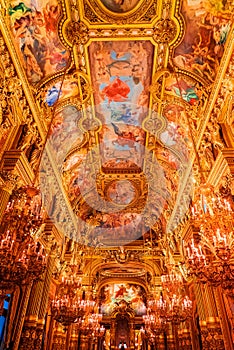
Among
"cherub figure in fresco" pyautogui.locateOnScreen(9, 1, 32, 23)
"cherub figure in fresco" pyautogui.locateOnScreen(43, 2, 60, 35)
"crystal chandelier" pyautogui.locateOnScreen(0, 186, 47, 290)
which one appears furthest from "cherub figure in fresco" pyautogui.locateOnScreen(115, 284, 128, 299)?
"cherub figure in fresco" pyautogui.locateOnScreen(9, 1, 32, 23)

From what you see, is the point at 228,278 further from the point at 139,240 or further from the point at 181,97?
the point at 139,240

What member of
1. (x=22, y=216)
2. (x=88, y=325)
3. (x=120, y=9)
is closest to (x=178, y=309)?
(x=22, y=216)

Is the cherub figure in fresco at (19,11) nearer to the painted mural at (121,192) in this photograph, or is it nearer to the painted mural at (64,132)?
the painted mural at (64,132)

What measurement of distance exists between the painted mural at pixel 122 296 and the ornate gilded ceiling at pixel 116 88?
8556mm

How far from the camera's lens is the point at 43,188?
10891 mm

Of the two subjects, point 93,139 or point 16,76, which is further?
point 93,139

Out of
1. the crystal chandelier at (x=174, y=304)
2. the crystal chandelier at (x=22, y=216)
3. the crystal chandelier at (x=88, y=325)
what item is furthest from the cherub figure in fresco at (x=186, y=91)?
the crystal chandelier at (x=88, y=325)

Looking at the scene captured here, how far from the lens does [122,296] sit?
→ 70.4 feet

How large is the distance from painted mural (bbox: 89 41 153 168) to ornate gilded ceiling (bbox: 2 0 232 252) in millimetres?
38

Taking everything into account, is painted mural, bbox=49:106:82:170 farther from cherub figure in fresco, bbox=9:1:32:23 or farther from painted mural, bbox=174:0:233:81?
painted mural, bbox=174:0:233:81

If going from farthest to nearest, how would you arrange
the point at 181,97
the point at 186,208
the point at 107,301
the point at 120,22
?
1. the point at 107,301
2. the point at 186,208
3. the point at 181,97
4. the point at 120,22

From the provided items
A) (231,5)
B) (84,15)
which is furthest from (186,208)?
(84,15)

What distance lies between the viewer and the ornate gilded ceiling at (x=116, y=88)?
7801mm

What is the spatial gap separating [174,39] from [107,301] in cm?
1959
